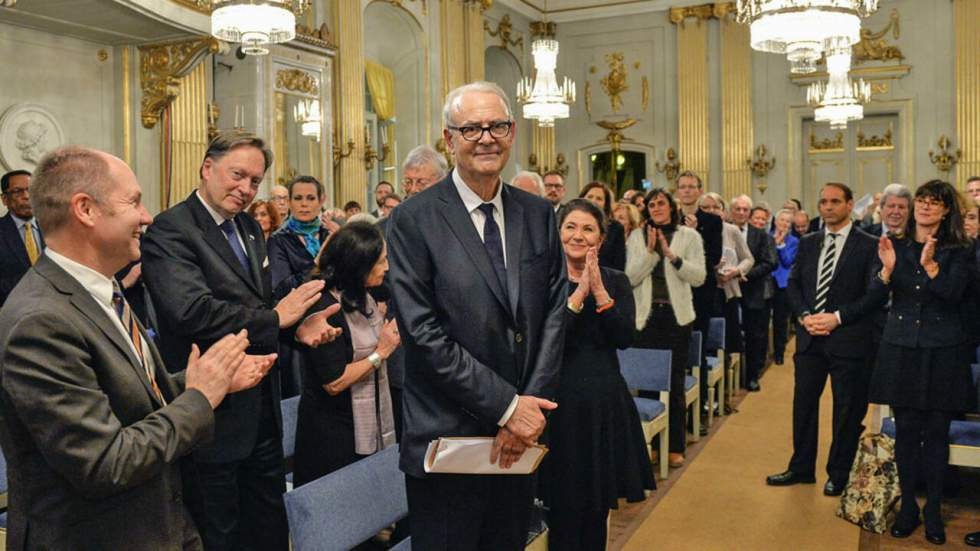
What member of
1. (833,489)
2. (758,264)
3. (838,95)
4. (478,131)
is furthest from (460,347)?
(838,95)

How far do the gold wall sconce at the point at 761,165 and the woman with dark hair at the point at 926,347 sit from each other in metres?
10.5

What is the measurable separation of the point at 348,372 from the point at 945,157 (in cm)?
1295

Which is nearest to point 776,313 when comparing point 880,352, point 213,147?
point 880,352

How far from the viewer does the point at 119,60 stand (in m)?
6.95

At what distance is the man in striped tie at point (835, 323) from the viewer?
14.4 feet

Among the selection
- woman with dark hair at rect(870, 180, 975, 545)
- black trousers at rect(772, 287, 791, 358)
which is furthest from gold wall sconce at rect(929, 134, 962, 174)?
woman with dark hair at rect(870, 180, 975, 545)

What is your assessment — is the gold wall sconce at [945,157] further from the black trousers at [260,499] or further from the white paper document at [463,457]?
the white paper document at [463,457]

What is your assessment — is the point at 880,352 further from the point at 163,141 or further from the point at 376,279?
the point at 163,141

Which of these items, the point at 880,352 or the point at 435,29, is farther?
the point at 435,29

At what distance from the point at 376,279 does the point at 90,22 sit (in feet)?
15.0

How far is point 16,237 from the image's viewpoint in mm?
4848

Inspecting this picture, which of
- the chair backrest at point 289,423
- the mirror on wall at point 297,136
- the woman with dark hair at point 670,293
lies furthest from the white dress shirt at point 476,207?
the mirror on wall at point 297,136

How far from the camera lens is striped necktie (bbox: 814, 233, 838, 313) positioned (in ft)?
14.7

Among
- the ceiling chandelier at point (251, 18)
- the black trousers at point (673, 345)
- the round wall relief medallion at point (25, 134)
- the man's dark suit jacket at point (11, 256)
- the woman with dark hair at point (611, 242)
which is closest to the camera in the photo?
the man's dark suit jacket at point (11, 256)
